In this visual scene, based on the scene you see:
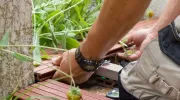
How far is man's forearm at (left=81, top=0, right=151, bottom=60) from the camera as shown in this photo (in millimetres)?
1051

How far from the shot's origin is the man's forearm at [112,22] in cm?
105

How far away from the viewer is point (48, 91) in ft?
4.29

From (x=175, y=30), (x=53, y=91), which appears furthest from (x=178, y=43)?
(x=53, y=91)

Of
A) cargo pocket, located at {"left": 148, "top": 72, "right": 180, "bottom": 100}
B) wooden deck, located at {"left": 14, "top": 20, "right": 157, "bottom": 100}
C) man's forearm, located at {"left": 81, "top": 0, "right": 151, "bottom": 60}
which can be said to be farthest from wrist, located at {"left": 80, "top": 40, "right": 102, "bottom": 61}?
cargo pocket, located at {"left": 148, "top": 72, "right": 180, "bottom": 100}

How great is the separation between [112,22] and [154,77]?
0.21m

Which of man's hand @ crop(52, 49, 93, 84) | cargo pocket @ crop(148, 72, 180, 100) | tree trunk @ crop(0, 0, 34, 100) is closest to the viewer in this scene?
cargo pocket @ crop(148, 72, 180, 100)

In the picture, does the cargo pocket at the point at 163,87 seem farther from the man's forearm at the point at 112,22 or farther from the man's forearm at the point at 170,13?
the man's forearm at the point at 170,13

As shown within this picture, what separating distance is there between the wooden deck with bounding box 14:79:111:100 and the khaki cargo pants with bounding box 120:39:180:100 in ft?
0.61

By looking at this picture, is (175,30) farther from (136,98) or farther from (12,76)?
(12,76)

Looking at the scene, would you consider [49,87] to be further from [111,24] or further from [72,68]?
[111,24]

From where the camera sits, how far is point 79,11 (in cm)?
196

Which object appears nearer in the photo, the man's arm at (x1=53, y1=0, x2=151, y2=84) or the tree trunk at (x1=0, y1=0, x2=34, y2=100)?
the man's arm at (x1=53, y1=0, x2=151, y2=84)

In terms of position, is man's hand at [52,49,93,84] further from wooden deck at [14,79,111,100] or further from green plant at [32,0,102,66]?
green plant at [32,0,102,66]

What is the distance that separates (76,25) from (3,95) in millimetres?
777
